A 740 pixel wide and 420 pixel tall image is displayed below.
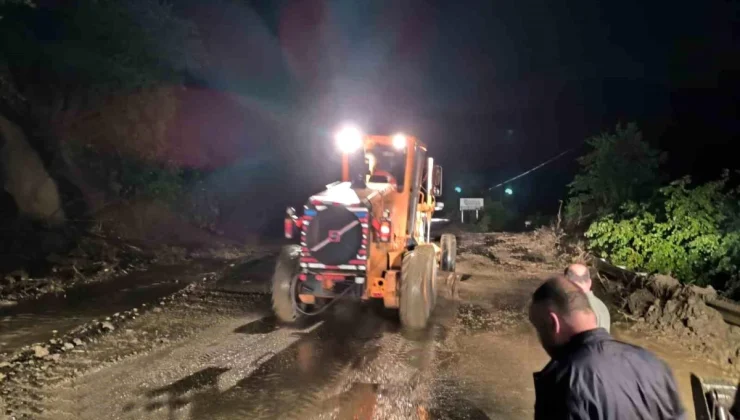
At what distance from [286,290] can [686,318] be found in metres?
5.86

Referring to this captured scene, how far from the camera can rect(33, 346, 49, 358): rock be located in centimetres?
743

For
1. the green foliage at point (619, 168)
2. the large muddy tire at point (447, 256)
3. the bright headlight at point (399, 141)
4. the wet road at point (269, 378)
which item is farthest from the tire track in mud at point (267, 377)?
the green foliage at point (619, 168)

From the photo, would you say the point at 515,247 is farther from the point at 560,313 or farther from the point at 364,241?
the point at 560,313

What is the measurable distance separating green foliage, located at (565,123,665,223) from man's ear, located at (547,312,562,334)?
16439mm

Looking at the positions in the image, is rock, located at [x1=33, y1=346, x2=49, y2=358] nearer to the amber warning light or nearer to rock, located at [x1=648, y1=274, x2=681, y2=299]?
the amber warning light

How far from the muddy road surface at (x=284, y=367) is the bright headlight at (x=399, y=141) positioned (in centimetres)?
286

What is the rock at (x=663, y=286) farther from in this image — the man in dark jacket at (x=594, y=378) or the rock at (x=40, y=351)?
the rock at (x=40, y=351)

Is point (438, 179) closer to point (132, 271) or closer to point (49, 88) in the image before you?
point (132, 271)

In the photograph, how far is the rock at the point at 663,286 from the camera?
381 inches

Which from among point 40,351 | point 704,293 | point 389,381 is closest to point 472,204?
point 704,293

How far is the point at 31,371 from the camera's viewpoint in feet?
22.6

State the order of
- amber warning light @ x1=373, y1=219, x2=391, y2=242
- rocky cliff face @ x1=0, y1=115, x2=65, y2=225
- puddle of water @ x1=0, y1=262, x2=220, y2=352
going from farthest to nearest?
rocky cliff face @ x1=0, y1=115, x2=65, y2=225 → amber warning light @ x1=373, y1=219, x2=391, y2=242 → puddle of water @ x1=0, y1=262, x2=220, y2=352

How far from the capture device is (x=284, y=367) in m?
7.33

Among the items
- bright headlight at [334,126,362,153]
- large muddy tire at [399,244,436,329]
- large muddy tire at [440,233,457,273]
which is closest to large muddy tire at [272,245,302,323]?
large muddy tire at [399,244,436,329]
